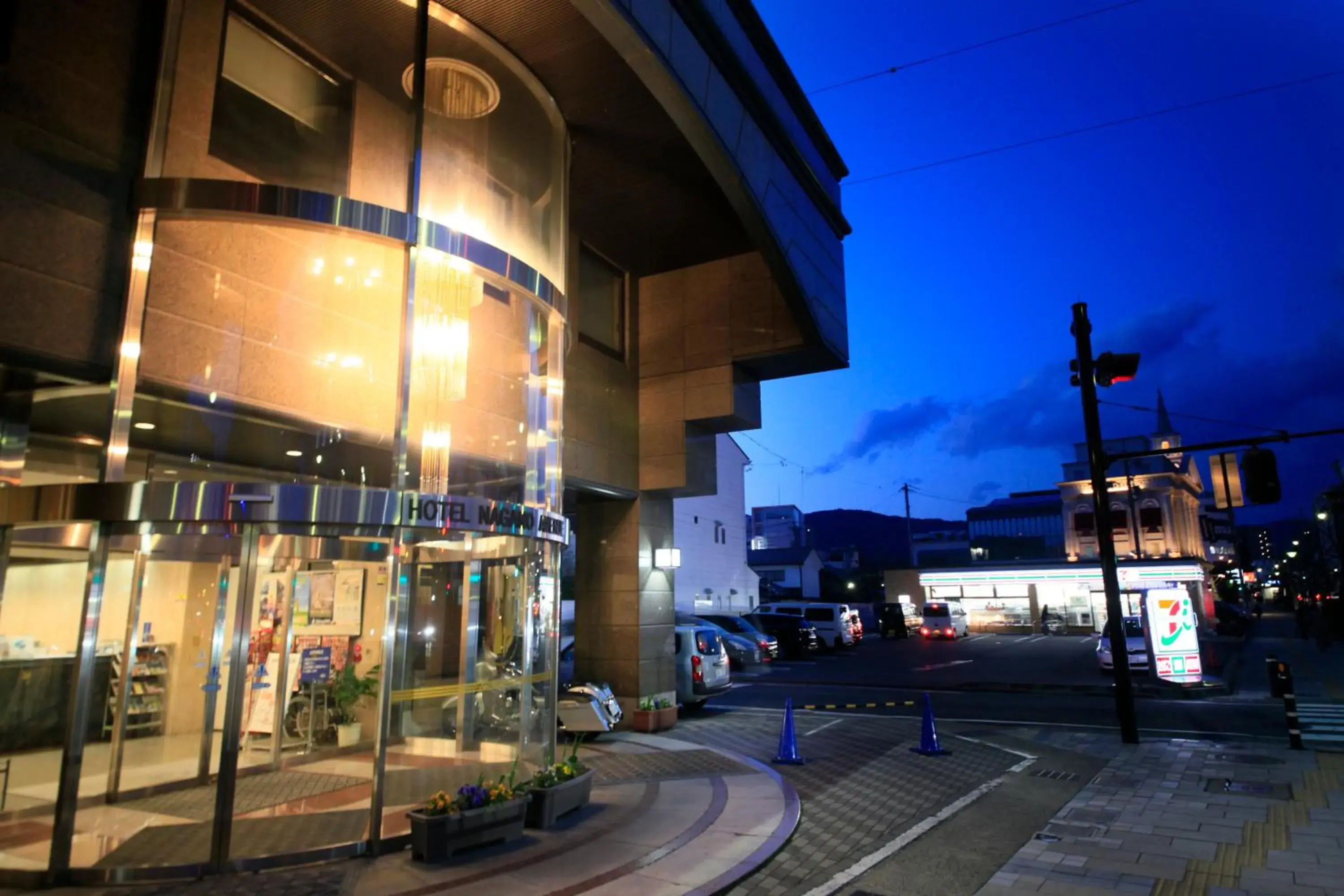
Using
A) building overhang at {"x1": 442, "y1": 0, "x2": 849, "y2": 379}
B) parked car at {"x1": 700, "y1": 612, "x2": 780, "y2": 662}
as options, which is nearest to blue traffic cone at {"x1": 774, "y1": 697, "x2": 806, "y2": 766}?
building overhang at {"x1": 442, "y1": 0, "x2": 849, "y2": 379}

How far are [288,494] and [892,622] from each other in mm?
45423

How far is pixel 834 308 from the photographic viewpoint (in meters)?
16.4

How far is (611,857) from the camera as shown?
7324 mm

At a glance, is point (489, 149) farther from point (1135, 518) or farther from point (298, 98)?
Result: point (1135, 518)

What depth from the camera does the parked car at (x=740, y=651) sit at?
27.0 m

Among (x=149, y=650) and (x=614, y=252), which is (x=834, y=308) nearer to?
(x=614, y=252)

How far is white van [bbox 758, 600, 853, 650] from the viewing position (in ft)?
119

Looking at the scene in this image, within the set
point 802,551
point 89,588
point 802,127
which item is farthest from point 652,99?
point 802,551

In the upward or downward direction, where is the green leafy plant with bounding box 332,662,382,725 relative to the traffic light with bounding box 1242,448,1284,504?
downward

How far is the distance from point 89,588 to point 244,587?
1.18 metres

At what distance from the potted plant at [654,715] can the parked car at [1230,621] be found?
40.0m

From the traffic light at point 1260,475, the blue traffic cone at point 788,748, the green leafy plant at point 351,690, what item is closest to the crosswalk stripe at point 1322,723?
the traffic light at point 1260,475

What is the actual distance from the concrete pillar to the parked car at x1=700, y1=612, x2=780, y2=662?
13.5m

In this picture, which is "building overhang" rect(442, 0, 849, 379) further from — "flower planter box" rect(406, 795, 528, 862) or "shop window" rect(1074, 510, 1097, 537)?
"shop window" rect(1074, 510, 1097, 537)
